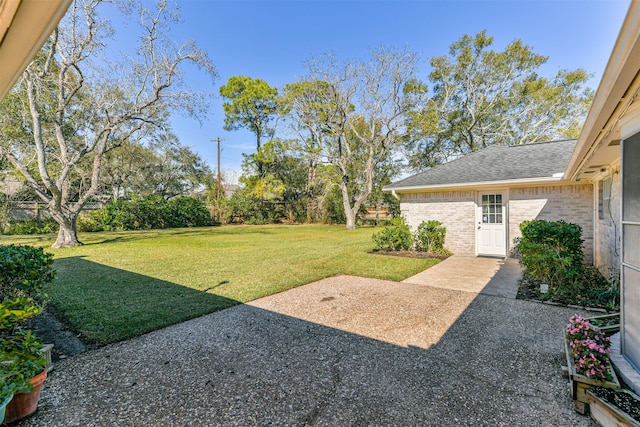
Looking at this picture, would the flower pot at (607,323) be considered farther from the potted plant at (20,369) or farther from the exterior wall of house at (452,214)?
the exterior wall of house at (452,214)

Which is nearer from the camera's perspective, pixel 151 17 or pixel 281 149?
pixel 151 17

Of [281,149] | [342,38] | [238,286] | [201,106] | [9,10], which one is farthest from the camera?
[281,149]

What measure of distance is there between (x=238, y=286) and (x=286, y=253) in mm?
4297

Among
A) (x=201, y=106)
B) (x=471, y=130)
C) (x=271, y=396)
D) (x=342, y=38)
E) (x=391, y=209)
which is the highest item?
(x=342, y=38)

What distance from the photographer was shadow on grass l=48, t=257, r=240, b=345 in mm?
3889

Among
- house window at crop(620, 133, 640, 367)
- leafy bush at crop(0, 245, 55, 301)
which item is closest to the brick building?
house window at crop(620, 133, 640, 367)

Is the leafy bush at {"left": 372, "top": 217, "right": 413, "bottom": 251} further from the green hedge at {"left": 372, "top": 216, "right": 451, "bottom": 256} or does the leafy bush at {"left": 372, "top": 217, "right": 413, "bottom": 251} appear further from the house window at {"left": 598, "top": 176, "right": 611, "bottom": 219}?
the house window at {"left": 598, "top": 176, "right": 611, "bottom": 219}

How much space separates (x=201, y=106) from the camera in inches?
530

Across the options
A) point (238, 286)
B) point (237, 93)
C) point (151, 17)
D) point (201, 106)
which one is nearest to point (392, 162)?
point (237, 93)

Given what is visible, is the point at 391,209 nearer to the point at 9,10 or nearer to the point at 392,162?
the point at 392,162

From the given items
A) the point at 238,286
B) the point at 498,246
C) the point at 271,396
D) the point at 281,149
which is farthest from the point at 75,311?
the point at 281,149

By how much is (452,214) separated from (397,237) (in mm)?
2005

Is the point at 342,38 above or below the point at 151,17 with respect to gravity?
above

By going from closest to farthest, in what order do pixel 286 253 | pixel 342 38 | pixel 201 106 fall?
pixel 286 253 → pixel 201 106 → pixel 342 38
